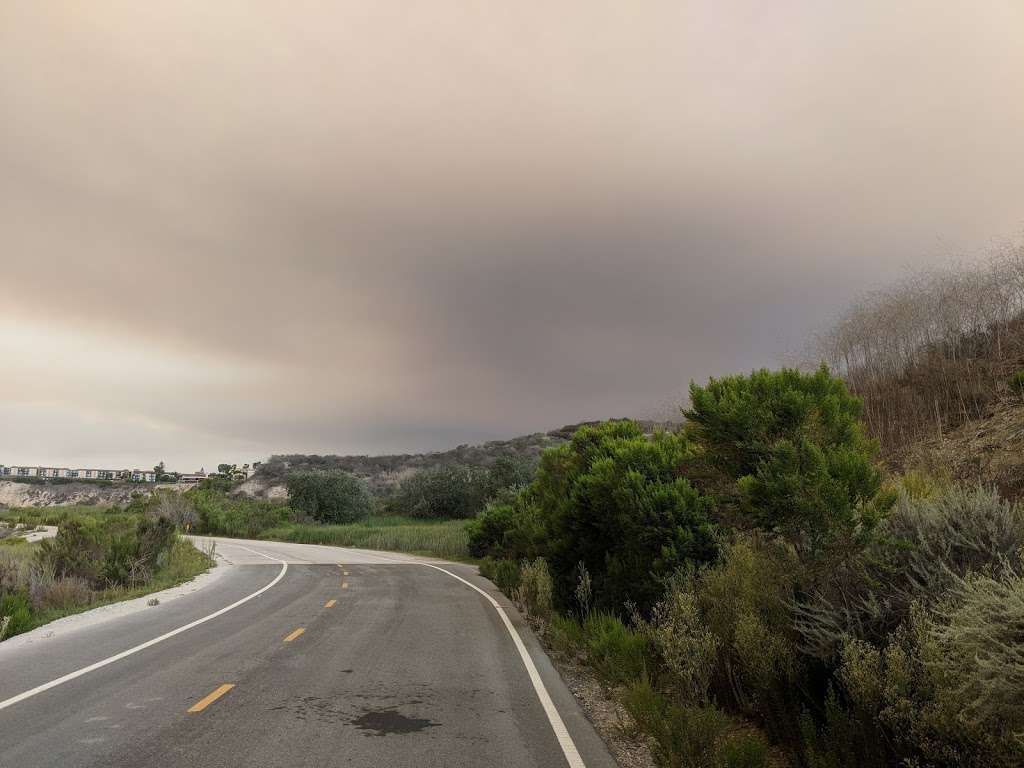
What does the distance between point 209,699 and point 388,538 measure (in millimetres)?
41077

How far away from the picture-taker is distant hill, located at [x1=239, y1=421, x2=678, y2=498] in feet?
344

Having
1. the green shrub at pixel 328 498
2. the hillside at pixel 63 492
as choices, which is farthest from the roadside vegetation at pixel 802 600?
the hillside at pixel 63 492

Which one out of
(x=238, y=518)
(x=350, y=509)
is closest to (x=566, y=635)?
(x=238, y=518)

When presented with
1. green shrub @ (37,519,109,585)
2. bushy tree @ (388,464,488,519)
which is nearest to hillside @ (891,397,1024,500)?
green shrub @ (37,519,109,585)

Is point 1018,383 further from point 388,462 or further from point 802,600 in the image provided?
point 388,462

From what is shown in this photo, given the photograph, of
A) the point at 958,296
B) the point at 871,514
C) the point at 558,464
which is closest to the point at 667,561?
the point at 871,514

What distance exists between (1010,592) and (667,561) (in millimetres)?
6785

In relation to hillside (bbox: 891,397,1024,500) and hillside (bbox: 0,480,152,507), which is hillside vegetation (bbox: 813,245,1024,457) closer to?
hillside (bbox: 891,397,1024,500)

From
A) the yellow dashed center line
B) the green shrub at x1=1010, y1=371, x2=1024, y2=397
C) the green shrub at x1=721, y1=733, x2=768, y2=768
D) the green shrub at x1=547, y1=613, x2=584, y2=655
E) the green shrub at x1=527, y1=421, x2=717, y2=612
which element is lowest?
the green shrub at x1=547, y1=613, x2=584, y2=655

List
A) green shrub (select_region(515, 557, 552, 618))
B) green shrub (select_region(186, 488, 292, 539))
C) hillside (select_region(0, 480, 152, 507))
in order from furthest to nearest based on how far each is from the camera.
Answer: hillside (select_region(0, 480, 152, 507))
green shrub (select_region(186, 488, 292, 539))
green shrub (select_region(515, 557, 552, 618))

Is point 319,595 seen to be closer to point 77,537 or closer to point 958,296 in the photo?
point 77,537

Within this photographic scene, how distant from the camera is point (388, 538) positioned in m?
48.0

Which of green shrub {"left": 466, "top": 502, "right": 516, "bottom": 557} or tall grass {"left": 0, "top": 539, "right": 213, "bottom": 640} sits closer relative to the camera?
tall grass {"left": 0, "top": 539, "right": 213, "bottom": 640}

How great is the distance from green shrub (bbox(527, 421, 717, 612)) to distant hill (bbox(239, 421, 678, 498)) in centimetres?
8465
